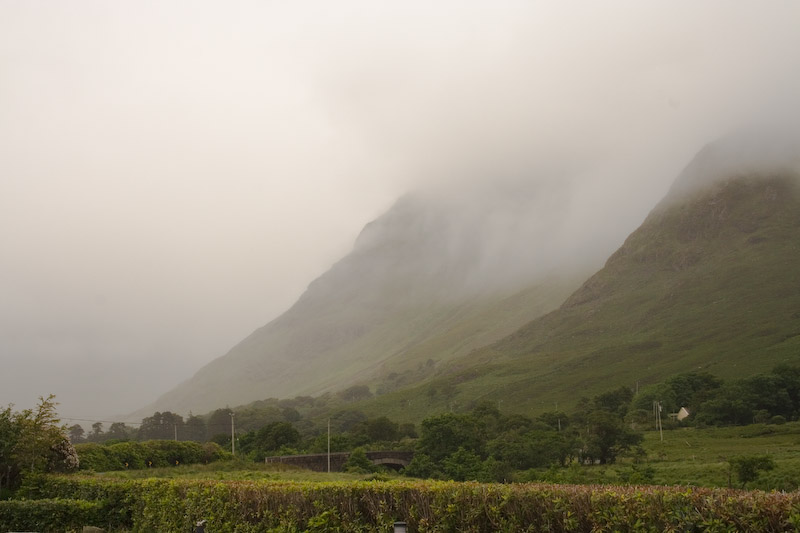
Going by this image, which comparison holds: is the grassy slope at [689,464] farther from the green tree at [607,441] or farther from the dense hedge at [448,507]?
the dense hedge at [448,507]

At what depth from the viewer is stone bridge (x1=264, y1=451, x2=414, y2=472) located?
3213 inches

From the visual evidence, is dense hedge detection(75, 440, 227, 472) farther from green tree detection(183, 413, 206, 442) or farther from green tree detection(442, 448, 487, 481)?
green tree detection(183, 413, 206, 442)

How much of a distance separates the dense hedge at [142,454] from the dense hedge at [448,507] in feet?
97.0

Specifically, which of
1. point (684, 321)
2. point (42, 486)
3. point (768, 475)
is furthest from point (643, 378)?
point (42, 486)

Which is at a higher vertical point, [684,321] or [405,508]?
[684,321]

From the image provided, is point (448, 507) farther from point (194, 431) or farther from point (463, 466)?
point (194, 431)

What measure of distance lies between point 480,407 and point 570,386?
4950 cm

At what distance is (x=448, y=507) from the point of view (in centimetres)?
1373

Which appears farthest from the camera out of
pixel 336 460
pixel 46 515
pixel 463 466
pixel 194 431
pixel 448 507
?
pixel 194 431

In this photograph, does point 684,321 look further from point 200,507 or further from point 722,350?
point 200,507

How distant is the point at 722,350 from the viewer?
158 meters

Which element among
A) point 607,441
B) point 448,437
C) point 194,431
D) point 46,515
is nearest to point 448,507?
point 46,515

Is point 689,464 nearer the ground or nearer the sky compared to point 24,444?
nearer the ground

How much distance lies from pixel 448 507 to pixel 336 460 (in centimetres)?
8286
